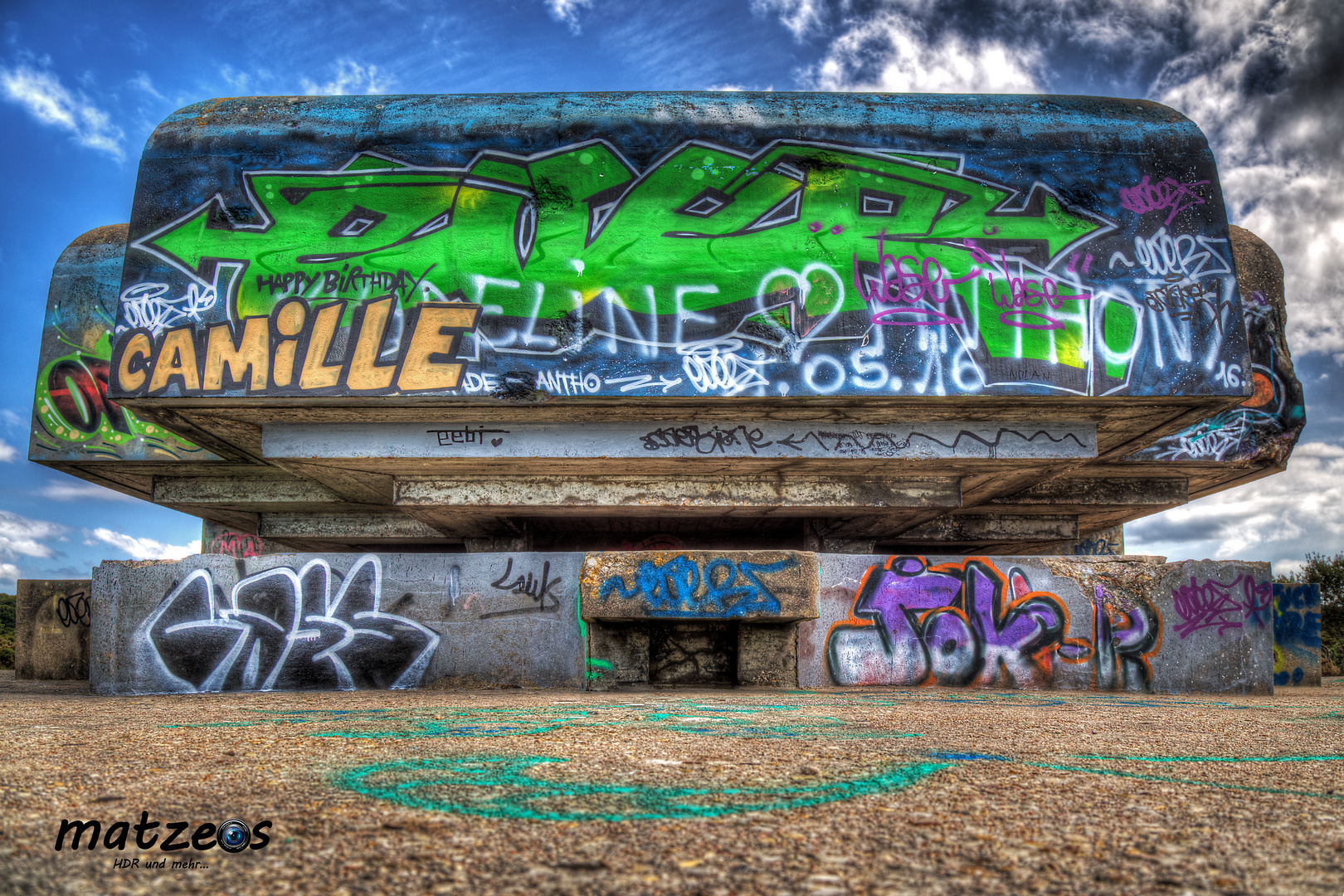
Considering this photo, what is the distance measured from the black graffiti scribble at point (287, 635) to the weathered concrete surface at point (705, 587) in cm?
260

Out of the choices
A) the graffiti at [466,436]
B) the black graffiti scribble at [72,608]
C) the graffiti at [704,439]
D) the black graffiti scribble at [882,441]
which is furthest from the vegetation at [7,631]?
the black graffiti scribble at [882,441]

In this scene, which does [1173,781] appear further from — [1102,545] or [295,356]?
[1102,545]

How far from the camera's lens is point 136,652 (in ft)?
30.1

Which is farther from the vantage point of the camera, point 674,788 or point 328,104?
point 328,104

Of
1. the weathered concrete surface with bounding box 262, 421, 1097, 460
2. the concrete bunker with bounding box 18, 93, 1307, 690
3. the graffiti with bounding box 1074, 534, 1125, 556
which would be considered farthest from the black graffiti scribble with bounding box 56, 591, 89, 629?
the graffiti with bounding box 1074, 534, 1125, 556

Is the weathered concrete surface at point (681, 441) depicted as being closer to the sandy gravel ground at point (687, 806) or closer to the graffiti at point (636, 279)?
the graffiti at point (636, 279)

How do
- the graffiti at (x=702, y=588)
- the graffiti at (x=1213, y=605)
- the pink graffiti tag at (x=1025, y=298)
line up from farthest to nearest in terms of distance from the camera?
the pink graffiti tag at (x=1025, y=298) < the graffiti at (x=1213, y=605) < the graffiti at (x=702, y=588)

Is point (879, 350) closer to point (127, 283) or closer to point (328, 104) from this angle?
point (328, 104)

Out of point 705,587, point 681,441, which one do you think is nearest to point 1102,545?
point 681,441

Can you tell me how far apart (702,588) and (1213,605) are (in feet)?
22.4

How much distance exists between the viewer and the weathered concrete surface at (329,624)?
9211 mm

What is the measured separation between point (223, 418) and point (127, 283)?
2.14 metres

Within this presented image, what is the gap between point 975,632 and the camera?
9484 millimetres

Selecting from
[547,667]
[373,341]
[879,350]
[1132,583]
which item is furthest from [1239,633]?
[373,341]
